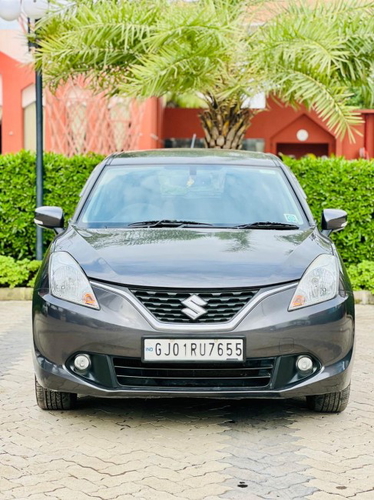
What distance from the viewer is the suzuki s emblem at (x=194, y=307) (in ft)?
15.6

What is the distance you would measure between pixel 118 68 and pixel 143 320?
9.28 meters

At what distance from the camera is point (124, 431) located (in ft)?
16.6

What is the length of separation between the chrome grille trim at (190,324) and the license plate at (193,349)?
0.06 metres

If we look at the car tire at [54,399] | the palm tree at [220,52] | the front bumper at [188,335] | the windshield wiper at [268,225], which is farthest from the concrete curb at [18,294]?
the front bumper at [188,335]

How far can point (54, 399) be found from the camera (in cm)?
545

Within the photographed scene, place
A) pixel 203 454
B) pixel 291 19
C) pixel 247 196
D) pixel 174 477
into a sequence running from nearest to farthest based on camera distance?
pixel 174 477
pixel 203 454
pixel 247 196
pixel 291 19

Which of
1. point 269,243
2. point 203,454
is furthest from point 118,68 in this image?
point 203,454

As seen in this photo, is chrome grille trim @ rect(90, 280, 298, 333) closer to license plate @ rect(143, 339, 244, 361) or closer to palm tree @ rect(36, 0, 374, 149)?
license plate @ rect(143, 339, 244, 361)

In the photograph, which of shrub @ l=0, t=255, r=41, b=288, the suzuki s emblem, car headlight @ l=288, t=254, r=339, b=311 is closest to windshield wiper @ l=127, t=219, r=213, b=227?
car headlight @ l=288, t=254, r=339, b=311

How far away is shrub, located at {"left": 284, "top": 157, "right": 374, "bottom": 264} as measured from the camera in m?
11.9

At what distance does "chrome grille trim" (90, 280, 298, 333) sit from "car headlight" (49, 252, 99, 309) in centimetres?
11

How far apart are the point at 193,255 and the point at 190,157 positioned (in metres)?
1.55

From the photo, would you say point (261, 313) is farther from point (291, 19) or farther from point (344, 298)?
point (291, 19)

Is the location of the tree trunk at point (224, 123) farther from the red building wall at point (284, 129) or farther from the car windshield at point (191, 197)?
the red building wall at point (284, 129)
